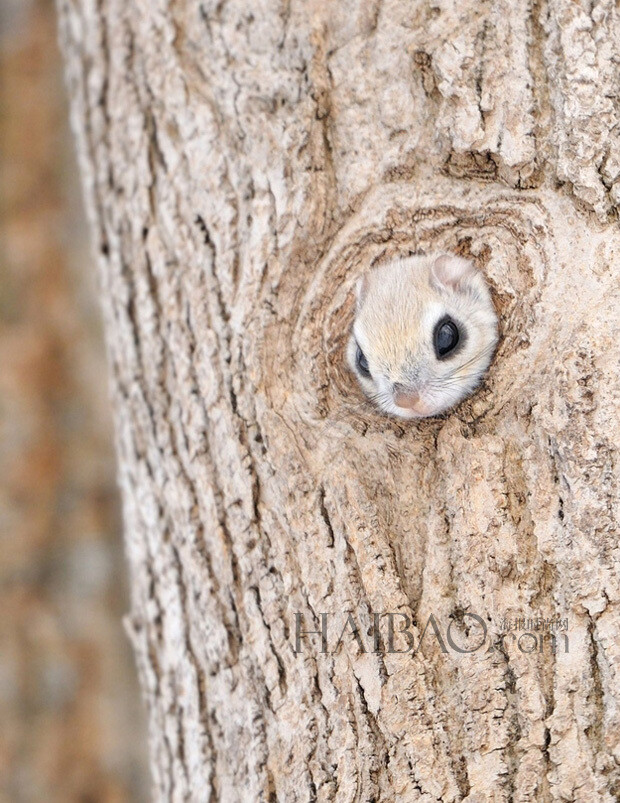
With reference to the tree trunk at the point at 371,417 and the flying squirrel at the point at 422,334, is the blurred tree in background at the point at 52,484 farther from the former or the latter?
the flying squirrel at the point at 422,334

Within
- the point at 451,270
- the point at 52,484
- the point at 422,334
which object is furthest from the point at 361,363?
the point at 52,484

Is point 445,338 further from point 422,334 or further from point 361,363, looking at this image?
point 361,363

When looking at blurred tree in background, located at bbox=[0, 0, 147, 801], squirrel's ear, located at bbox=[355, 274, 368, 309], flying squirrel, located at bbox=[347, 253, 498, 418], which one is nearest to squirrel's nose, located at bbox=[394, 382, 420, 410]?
flying squirrel, located at bbox=[347, 253, 498, 418]

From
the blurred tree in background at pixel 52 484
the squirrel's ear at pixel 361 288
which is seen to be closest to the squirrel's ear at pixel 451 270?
the squirrel's ear at pixel 361 288

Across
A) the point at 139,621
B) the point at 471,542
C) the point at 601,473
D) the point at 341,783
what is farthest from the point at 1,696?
the point at 601,473

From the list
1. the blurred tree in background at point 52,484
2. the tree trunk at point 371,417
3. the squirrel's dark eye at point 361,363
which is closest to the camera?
the tree trunk at point 371,417

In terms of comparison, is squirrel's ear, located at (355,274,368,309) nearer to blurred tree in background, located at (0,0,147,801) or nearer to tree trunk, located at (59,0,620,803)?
tree trunk, located at (59,0,620,803)
